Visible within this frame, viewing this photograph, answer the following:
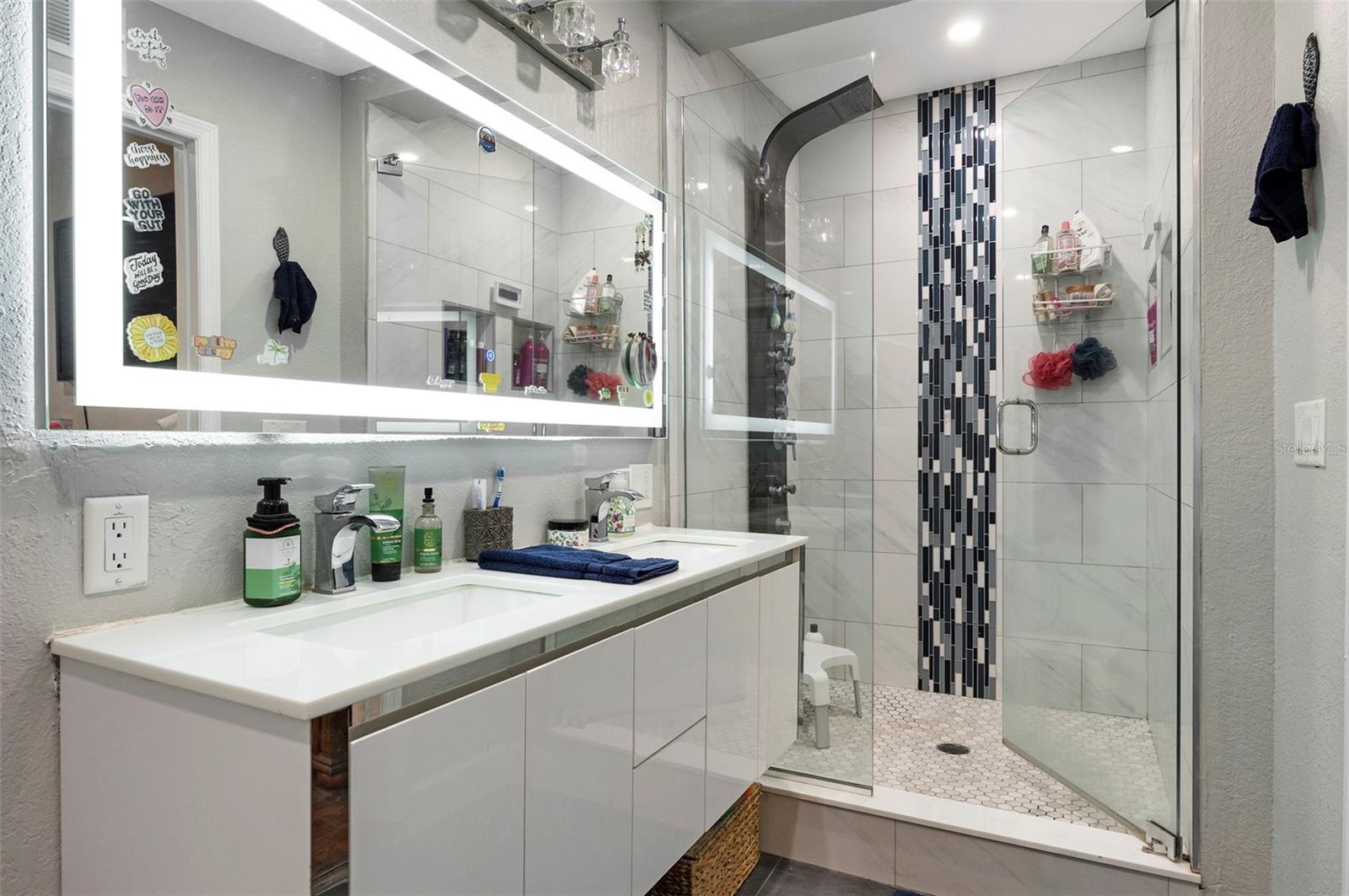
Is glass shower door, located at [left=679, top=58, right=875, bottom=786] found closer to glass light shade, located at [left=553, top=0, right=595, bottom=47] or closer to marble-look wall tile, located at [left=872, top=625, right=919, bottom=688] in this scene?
glass light shade, located at [left=553, top=0, right=595, bottom=47]

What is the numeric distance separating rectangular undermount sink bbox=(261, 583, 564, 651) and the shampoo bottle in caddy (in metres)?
0.09

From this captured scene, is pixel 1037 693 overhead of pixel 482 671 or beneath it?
beneath

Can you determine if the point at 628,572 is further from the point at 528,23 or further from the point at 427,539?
the point at 528,23

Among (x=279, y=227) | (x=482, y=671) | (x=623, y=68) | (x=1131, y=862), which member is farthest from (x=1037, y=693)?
(x=279, y=227)

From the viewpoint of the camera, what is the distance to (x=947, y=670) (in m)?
3.22

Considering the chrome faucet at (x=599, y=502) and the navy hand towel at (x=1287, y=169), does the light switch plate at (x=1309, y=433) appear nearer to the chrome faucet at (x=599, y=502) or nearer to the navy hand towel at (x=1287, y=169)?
the navy hand towel at (x=1287, y=169)

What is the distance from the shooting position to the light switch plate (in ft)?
4.24

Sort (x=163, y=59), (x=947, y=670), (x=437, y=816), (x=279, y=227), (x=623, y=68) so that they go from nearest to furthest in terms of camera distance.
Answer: (x=437, y=816) < (x=163, y=59) < (x=279, y=227) < (x=623, y=68) < (x=947, y=670)

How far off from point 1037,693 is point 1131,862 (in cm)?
68

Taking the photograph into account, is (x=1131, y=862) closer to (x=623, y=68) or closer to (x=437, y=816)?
(x=437, y=816)

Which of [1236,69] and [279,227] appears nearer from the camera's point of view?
[279,227]

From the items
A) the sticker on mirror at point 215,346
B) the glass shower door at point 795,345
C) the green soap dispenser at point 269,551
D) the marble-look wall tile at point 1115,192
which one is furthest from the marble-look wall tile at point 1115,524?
the sticker on mirror at point 215,346

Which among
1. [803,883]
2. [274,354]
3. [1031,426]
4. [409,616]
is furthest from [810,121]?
[803,883]

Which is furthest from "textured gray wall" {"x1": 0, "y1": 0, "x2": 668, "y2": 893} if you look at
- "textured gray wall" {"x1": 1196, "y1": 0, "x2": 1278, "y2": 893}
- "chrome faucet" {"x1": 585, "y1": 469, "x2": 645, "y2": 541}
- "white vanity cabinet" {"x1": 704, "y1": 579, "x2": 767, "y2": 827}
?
"textured gray wall" {"x1": 1196, "y1": 0, "x2": 1278, "y2": 893}
